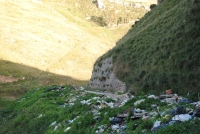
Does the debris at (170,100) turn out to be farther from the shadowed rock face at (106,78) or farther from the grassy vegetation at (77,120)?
the shadowed rock face at (106,78)

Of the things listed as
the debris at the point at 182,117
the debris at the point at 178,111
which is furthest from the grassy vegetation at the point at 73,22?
the debris at the point at 182,117

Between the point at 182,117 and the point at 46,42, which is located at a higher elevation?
the point at 46,42

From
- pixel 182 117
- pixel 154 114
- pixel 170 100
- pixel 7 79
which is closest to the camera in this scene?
pixel 182 117

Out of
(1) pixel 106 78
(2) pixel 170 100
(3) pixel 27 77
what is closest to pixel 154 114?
(2) pixel 170 100

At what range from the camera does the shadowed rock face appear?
83.1ft

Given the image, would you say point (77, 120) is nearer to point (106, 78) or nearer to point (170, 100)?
point (170, 100)

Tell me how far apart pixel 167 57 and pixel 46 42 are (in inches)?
2824

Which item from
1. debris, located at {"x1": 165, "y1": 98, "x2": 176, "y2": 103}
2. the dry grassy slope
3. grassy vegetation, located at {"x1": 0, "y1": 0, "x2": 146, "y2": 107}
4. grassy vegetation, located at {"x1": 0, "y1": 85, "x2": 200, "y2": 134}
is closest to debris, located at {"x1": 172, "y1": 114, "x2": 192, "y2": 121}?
grassy vegetation, located at {"x1": 0, "y1": 85, "x2": 200, "y2": 134}

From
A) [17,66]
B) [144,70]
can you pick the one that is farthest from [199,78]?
[17,66]

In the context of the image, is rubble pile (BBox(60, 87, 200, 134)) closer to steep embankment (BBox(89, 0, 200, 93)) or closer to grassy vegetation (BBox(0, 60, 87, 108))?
steep embankment (BBox(89, 0, 200, 93))

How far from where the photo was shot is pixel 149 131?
383 inches

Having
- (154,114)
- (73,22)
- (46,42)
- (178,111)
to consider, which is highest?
(73,22)

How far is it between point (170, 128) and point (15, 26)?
87393 millimetres

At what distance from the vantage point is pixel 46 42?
87.8 meters
